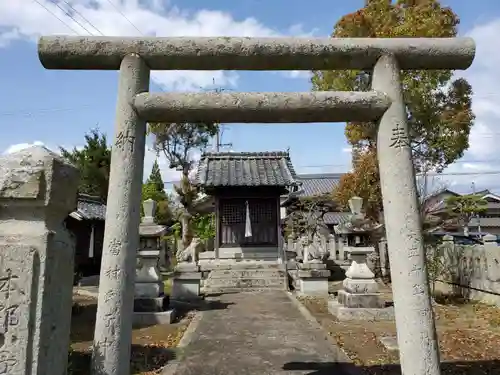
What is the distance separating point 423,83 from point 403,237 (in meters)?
9.97

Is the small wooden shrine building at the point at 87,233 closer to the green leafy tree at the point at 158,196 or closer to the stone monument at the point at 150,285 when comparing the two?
the green leafy tree at the point at 158,196

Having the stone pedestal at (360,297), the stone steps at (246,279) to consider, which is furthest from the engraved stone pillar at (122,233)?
the stone steps at (246,279)

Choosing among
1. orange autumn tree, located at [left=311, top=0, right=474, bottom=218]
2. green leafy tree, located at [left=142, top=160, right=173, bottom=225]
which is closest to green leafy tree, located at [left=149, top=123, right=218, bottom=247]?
green leafy tree, located at [left=142, top=160, right=173, bottom=225]

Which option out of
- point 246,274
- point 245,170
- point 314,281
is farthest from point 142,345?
point 245,170

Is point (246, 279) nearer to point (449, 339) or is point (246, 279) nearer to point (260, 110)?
point (449, 339)

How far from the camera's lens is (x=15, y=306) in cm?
254

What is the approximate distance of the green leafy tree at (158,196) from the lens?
28906mm

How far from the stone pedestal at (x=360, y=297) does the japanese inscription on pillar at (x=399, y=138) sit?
20.4 feet

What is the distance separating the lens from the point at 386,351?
20.8 ft

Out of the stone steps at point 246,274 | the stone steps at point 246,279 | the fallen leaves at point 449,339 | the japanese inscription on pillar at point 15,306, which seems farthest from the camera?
the stone steps at point 246,274

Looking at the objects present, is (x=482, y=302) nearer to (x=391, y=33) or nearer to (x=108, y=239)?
(x=391, y=33)

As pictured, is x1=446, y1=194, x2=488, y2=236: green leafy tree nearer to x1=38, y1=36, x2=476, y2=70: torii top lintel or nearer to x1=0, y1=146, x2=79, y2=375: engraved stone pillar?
x1=38, y1=36, x2=476, y2=70: torii top lintel

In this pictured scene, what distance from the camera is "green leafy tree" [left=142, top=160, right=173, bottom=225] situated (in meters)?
28.9

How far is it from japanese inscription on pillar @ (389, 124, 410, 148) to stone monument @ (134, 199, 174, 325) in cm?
684
